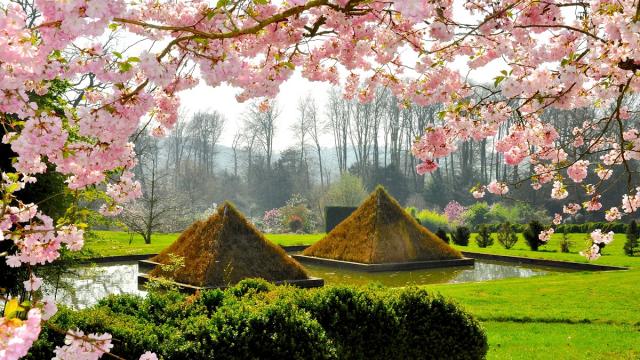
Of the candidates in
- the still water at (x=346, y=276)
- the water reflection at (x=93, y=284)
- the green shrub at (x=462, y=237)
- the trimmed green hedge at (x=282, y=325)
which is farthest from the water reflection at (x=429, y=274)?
the trimmed green hedge at (x=282, y=325)

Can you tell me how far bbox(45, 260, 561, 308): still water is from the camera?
586 inches

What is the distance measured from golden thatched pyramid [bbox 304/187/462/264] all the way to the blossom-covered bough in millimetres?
11380

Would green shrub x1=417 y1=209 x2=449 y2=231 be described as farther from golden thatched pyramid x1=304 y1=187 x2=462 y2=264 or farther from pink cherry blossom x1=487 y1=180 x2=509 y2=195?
pink cherry blossom x1=487 y1=180 x2=509 y2=195

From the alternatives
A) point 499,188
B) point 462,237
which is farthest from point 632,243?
point 499,188

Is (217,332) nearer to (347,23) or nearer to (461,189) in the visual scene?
(347,23)

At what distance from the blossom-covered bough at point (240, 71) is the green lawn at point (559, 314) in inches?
72.7

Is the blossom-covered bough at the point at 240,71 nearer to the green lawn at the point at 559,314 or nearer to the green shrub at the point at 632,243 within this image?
the green lawn at the point at 559,314

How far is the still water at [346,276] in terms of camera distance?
14.9 m

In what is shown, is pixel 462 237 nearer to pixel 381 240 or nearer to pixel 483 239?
pixel 483 239

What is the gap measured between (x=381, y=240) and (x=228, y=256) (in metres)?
6.77

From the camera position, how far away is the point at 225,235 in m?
14.7

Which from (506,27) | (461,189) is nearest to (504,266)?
(506,27)

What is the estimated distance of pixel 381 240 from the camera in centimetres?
1984

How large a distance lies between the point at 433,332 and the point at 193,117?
57.8 meters
